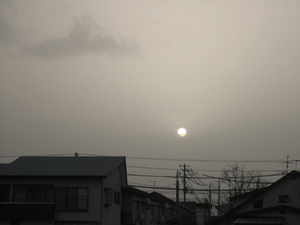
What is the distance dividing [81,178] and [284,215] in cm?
1744

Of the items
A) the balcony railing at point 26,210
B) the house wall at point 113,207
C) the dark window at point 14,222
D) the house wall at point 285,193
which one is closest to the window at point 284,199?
the house wall at point 285,193

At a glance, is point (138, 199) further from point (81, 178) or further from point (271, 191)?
point (271, 191)

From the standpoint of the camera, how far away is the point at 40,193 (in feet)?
102

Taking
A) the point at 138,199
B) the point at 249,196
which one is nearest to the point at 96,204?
the point at 138,199

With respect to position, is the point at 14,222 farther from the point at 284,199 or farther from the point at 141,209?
the point at 284,199

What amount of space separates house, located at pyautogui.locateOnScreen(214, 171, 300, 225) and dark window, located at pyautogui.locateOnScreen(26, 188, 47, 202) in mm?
16308

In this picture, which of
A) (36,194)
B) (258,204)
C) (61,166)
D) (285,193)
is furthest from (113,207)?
(285,193)

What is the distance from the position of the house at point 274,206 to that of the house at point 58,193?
38.9ft

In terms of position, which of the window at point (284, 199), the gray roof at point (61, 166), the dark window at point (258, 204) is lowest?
the dark window at point (258, 204)

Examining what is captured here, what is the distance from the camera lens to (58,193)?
3014cm

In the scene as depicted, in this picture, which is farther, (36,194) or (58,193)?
(36,194)

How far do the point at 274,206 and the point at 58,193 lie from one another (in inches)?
730

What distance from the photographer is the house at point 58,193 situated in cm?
2966

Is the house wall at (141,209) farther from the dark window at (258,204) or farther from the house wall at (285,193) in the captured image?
the house wall at (285,193)
